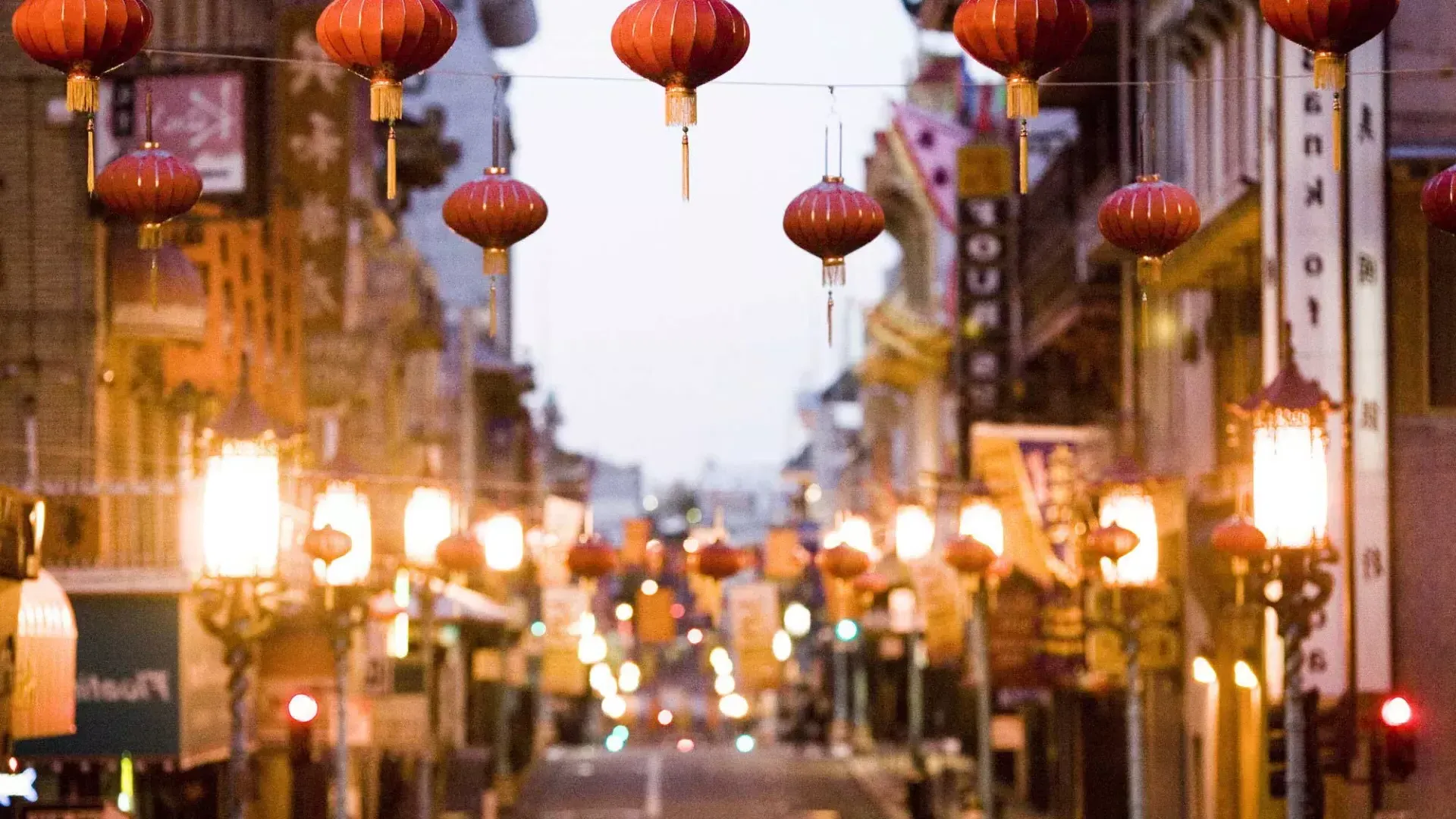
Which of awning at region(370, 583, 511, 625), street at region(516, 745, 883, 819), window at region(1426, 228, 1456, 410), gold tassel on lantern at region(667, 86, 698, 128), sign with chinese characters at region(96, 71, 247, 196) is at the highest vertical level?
sign with chinese characters at region(96, 71, 247, 196)

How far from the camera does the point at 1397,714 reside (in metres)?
19.9

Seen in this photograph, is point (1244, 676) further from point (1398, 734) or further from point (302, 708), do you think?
point (302, 708)

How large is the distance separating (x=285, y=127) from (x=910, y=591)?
106 ft

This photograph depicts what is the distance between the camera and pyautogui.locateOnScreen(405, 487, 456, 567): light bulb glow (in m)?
31.7

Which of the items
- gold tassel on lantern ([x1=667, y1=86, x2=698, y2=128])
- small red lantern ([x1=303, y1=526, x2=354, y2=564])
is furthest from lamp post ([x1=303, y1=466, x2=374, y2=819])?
gold tassel on lantern ([x1=667, y1=86, x2=698, y2=128])

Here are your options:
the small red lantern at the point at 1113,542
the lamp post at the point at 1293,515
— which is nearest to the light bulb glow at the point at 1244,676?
the small red lantern at the point at 1113,542

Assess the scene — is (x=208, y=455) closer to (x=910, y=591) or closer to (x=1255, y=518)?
(x=1255, y=518)

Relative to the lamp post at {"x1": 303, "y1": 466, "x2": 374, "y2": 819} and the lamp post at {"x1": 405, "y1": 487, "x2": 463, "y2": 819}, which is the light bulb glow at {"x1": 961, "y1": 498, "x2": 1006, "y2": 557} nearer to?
the lamp post at {"x1": 405, "y1": 487, "x2": 463, "y2": 819}

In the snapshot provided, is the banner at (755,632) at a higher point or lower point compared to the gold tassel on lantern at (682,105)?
lower

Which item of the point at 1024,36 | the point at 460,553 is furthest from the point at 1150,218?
the point at 460,553

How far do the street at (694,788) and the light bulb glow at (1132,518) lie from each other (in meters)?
22.2

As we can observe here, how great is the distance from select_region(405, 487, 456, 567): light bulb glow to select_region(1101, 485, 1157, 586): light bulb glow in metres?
8.97

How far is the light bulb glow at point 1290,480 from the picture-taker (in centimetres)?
1967

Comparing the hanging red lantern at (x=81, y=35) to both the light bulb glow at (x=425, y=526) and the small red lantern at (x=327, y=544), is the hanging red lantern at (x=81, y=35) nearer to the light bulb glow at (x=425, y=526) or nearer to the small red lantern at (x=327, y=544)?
the small red lantern at (x=327, y=544)
